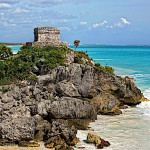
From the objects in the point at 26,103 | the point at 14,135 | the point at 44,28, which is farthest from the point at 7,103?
the point at 44,28

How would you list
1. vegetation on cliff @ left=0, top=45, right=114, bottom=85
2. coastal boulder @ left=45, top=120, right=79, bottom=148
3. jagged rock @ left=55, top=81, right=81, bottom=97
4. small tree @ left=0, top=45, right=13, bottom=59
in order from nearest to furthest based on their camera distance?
coastal boulder @ left=45, top=120, right=79, bottom=148, jagged rock @ left=55, top=81, right=81, bottom=97, vegetation on cliff @ left=0, top=45, right=114, bottom=85, small tree @ left=0, top=45, right=13, bottom=59

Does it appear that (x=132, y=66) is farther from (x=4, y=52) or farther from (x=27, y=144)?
(x=27, y=144)

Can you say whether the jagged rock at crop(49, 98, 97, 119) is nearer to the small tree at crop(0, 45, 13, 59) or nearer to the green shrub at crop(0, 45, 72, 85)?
the green shrub at crop(0, 45, 72, 85)

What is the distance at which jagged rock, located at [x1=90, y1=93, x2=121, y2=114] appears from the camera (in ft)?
68.4

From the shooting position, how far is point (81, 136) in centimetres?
1580

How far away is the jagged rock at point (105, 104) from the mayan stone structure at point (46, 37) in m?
12.3

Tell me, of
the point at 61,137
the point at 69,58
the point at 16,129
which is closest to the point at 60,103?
the point at 61,137

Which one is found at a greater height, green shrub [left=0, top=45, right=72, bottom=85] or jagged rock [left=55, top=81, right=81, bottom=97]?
green shrub [left=0, top=45, right=72, bottom=85]

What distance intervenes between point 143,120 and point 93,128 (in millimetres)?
4325

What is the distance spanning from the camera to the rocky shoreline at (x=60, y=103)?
1488 centimetres

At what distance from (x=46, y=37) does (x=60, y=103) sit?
49.6 ft

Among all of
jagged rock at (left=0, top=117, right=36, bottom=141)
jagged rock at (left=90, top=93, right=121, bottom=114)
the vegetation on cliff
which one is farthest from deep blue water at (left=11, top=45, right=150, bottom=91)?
jagged rock at (left=0, top=117, right=36, bottom=141)

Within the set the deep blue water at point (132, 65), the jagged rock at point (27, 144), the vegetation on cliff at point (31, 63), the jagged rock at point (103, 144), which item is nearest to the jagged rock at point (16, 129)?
the jagged rock at point (27, 144)

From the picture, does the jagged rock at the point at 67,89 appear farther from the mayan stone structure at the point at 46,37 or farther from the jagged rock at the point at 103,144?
the mayan stone structure at the point at 46,37
